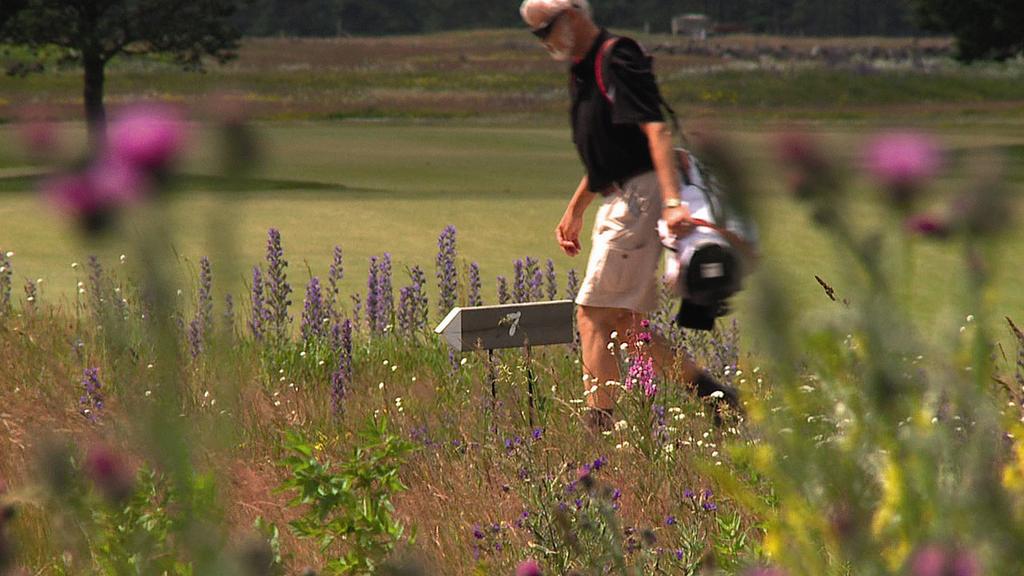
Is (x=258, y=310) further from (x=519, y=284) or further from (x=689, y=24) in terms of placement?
(x=689, y=24)

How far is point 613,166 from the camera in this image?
5.14 meters

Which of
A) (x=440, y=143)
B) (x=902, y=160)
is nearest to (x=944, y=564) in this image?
(x=902, y=160)

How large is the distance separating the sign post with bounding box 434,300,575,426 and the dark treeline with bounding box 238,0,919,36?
353ft

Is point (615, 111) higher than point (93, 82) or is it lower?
higher

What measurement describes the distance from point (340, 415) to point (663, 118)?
4.74 feet

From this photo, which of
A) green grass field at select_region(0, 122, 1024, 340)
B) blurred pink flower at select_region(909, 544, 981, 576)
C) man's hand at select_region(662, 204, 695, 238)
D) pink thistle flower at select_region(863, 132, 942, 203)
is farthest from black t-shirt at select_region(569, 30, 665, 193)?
blurred pink flower at select_region(909, 544, 981, 576)

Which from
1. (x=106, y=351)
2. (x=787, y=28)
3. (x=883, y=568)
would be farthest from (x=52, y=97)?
(x=787, y=28)

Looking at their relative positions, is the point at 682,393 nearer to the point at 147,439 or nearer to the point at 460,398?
the point at 460,398

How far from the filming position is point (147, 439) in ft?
4.65

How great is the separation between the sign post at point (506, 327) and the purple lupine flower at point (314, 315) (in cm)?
97

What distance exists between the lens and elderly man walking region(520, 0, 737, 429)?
16.2 feet

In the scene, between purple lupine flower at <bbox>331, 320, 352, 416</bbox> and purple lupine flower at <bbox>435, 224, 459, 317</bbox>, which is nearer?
purple lupine flower at <bbox>331, 320, 352, 416</bbox>

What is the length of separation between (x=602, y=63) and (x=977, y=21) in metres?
32.7

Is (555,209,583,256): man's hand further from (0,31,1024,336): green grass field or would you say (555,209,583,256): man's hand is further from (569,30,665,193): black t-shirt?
(0,31,1024,336): green grass field
